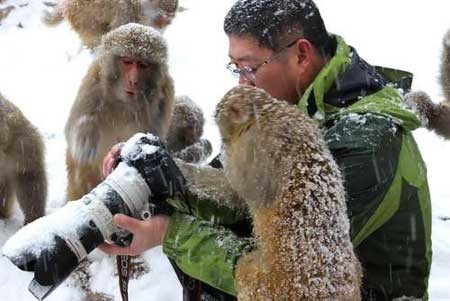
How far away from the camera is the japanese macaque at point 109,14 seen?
5191mm

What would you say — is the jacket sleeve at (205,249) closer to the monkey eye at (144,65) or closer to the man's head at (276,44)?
the man's head at (276,44)

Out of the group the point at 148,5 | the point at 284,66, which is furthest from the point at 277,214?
the point at 148,5

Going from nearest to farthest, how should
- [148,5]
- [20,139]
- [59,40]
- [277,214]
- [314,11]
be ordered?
[277,214] → [314,11] → [20,139] → [148,5] → [59,40]

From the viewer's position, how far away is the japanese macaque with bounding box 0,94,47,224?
14.1 feet

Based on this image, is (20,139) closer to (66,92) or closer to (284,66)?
(284,66)

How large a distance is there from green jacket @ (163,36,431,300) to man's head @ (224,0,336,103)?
0.10 m

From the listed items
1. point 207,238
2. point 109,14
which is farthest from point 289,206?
point 109,14

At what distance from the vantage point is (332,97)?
6.37ft

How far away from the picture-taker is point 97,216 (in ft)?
5.73

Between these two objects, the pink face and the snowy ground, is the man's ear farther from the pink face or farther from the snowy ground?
the snowy ground

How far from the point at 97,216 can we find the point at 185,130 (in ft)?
10.5

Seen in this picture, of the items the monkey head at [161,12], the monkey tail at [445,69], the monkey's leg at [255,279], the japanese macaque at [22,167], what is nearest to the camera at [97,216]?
the monkey's leg at [255,279]

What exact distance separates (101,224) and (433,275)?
8.98 feet

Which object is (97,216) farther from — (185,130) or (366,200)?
(185,130)
